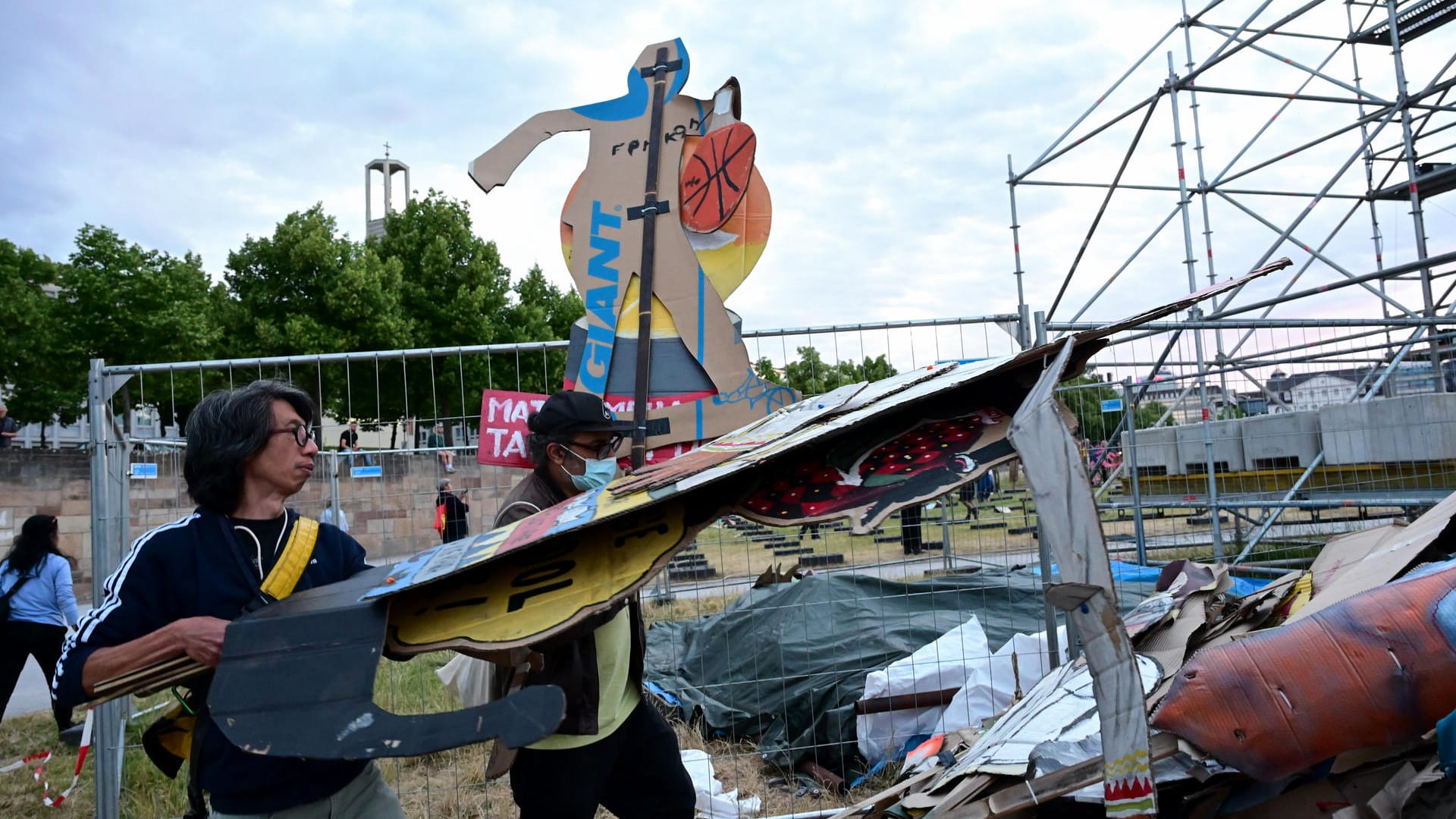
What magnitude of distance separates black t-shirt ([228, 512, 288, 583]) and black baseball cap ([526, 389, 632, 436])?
79 cm

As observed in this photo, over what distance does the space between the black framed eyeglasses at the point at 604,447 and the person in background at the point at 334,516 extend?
2.00m

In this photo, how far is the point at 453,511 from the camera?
12.8ft

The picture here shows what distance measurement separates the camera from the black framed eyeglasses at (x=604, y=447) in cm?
264

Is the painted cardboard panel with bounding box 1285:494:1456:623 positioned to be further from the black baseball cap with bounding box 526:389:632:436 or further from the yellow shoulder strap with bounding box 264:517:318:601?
the yellow shoulder strap with bounding box 264:517:318:601

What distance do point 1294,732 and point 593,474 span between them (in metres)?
2.01

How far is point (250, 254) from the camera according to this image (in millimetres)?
22906

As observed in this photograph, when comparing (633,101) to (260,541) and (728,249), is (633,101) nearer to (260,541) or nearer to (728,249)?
(728,249)

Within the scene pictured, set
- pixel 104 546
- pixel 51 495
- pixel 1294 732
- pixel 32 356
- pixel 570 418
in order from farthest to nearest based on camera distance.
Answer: pixel 32 356 → pixel 51 495 → pixel 104 546 → pixel 570 418 → pixel 1294 732

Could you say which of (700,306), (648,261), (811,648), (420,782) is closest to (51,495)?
(420,782)

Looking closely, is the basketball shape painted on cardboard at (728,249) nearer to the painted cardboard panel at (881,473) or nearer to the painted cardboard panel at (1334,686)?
the painted cardboard panel at (881,473)

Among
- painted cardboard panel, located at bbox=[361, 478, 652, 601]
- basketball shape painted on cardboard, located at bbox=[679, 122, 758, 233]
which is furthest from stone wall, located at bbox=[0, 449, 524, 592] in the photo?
painted cardboard panel, located at bbox=[361, 478, 652, 601]

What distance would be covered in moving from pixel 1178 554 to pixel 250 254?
23813 millimetres

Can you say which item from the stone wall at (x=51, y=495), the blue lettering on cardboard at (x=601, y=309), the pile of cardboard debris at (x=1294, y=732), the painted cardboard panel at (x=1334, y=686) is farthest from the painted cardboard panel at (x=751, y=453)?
the stone wall at (x=51, y=495)

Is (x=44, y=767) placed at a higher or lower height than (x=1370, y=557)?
lower
